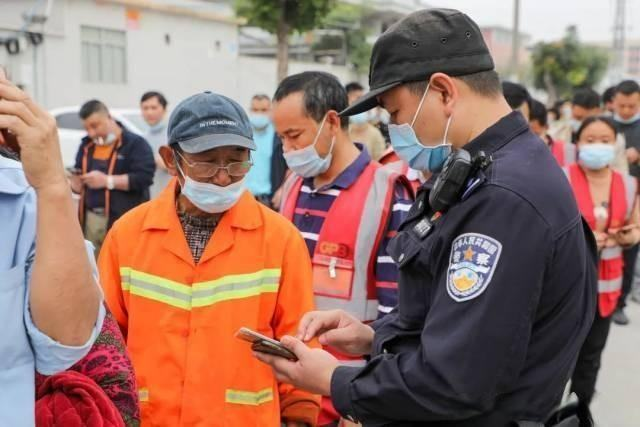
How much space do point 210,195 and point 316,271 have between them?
558 mm

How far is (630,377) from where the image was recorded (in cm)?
489

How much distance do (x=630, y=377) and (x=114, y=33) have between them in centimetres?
1547

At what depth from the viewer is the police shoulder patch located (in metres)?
1.32

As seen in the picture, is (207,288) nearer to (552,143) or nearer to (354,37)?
(552,143)

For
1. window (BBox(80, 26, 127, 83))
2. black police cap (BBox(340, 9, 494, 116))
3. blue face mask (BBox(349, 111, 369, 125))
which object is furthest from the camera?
window (BBox(80, 26, 127, 83))

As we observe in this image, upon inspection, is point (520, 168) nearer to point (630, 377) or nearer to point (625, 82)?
point (630, 377)

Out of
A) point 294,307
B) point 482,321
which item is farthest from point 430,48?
point 294,307

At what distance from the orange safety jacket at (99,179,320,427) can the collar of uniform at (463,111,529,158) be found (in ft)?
2.68

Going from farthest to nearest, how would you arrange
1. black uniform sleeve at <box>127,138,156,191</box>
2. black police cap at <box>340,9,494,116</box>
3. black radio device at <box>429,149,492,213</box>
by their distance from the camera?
black uniform sleeve at <box>127,138,156,191</box> < black police cap at <box>340,9,494,116</box> < black radio device at <box>429,149,492,213</box>

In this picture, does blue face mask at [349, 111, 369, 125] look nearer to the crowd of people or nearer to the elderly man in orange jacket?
the crowd of people

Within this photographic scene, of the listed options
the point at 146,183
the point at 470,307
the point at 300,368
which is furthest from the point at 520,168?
the point at 146,183

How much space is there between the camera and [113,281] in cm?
212

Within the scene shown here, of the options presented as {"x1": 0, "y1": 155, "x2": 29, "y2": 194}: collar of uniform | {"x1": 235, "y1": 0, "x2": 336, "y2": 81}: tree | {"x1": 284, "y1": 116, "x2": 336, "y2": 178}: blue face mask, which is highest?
A: {"x1": 235, "y1": 0, "x2": 336, "y2": 81}: tree

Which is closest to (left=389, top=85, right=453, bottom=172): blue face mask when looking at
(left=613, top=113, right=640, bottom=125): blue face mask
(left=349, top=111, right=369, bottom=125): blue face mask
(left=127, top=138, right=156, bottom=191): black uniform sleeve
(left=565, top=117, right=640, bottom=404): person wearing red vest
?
(left=565, top=117, right=640, bottom=404): person wearing red vest
